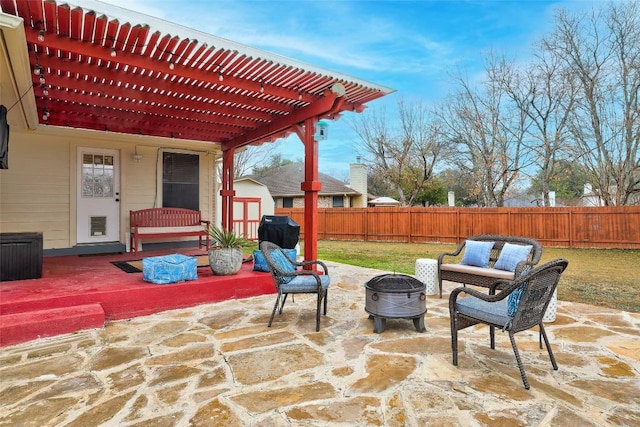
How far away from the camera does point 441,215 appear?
43.4 ft

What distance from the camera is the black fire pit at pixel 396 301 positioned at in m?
3.25

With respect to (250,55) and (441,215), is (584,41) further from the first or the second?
(250,55)

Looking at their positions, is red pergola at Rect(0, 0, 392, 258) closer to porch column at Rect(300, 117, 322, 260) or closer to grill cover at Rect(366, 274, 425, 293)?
porch column at Rect(300, 117, 322, 260)

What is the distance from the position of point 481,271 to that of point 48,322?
15.7ft

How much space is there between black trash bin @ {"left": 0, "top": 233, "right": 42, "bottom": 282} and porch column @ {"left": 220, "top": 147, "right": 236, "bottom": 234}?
380cm

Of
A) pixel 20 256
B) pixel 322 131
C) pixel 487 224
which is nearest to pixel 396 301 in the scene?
pixel 322 131

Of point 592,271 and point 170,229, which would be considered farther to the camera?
point 592,271

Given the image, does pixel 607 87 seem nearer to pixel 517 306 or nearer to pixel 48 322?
pixel 517 306

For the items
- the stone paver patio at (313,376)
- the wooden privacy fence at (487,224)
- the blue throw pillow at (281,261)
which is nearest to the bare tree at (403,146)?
the wooden privacy fence at (487,224)

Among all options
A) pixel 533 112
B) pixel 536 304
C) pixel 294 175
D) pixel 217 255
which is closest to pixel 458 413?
pixel 536 304

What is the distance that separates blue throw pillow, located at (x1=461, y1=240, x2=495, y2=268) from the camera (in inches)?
187

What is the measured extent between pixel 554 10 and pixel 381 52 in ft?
22.4

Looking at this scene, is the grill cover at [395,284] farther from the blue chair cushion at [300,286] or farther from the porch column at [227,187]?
the porch column at [227,187]

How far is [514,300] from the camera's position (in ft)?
8.22
